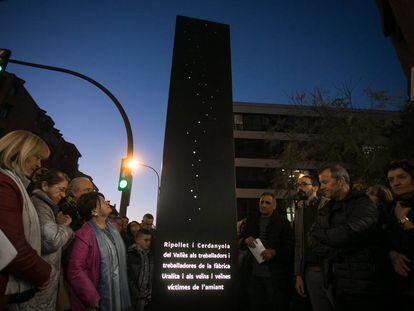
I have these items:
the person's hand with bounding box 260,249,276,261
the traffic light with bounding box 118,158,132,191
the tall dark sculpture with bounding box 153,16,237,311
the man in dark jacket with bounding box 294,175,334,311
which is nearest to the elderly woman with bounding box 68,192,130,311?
the tall dark sculpture with bounding box 153,16,237,311

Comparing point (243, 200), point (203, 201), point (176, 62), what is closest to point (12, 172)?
point (203, 201)

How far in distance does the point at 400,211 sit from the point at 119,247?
3.11 meters

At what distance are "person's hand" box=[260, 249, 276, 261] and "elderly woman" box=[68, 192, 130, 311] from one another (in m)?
1.87

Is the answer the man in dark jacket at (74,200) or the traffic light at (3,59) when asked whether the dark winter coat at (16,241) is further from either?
the traffic light at (3,59)

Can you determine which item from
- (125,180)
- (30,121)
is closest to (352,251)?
(125,180)

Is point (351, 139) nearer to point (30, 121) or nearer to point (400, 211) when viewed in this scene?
point (400, 211)

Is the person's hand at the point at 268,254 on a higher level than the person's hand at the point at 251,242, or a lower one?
lower

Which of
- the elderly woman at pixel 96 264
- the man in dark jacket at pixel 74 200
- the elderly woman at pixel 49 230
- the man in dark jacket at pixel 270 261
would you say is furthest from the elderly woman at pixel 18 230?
the man in dark jacket at pixel 270 261

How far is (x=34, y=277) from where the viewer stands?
176 centimetres

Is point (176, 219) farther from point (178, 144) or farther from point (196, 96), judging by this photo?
point (196, 96)

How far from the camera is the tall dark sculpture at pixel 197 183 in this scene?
3.24 meters

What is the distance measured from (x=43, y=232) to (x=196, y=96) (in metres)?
2.64

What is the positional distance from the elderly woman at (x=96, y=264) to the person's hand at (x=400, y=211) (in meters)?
2.97

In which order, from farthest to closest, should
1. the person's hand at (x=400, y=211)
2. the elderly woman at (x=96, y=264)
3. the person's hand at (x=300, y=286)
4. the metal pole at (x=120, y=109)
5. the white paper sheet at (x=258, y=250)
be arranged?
the metal pole at (x=120, y=109) < the white paper sheet at (x=258, y=250) < the person's hand at (x=300, y=286) < the elderly woman at (x=96, y=264) < the person's hand at (x=400, y=211)
